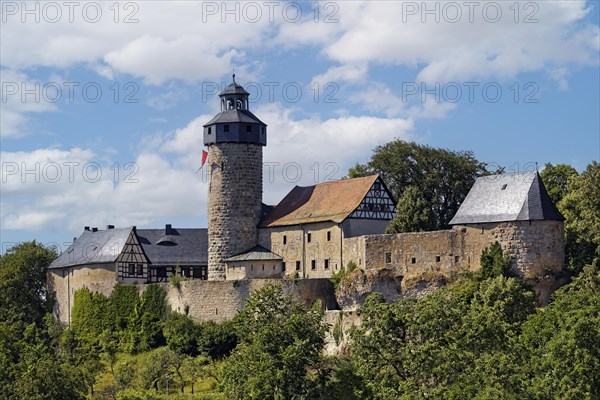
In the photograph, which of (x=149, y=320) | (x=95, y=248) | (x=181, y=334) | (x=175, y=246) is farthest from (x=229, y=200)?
(x=95, y=248)

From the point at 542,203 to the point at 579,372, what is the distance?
1579 cm

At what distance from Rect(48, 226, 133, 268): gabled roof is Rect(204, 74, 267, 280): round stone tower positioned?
596cm

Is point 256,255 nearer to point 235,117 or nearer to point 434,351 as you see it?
point 235,117

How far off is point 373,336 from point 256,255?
2450 centimetres

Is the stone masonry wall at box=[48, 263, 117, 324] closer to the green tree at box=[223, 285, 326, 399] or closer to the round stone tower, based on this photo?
the round stone tower

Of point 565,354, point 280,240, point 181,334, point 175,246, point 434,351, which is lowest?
point 565,354

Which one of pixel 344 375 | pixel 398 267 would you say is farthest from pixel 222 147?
pixel 344 375

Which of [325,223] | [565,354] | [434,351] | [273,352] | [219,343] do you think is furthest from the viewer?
[325,223]

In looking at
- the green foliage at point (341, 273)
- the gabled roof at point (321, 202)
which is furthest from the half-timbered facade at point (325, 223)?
the green foliage at point (341, 273)

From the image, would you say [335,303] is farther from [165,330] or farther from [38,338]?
[38,338]

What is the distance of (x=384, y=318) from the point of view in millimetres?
46312

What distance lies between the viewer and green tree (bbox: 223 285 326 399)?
4775cm

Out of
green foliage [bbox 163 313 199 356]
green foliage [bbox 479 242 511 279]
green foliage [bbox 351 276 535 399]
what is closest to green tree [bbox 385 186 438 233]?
green foliage [bbox 479 242 511 279]

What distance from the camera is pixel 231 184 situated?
70875mm
